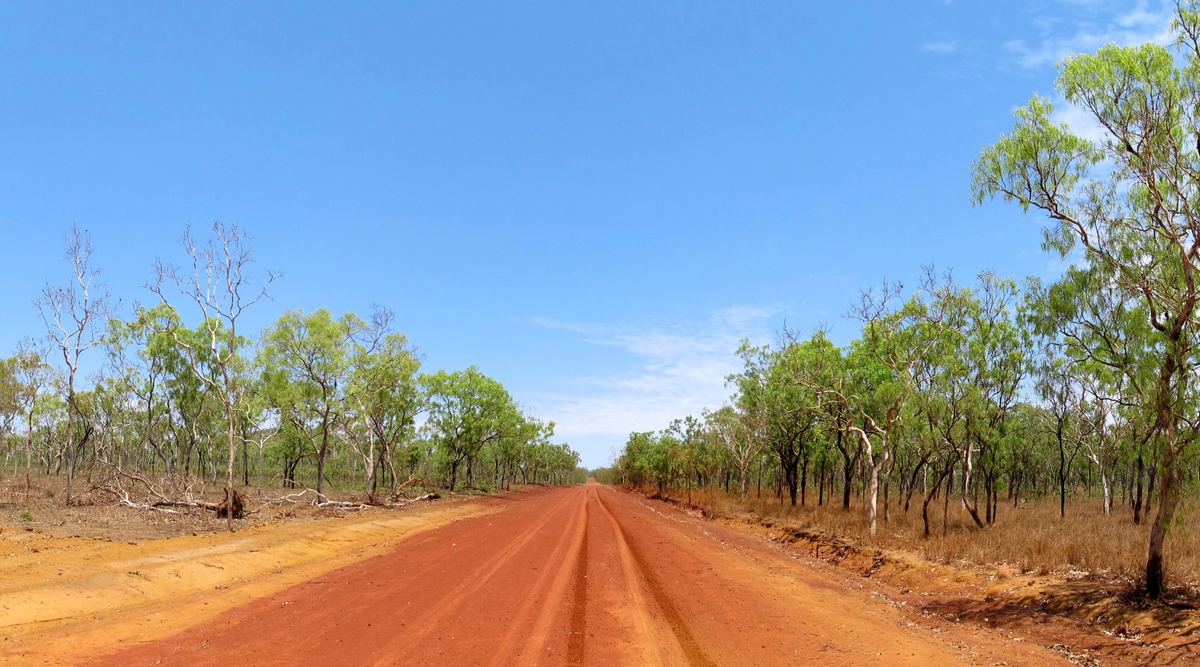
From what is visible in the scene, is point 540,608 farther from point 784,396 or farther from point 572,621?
point 784,396

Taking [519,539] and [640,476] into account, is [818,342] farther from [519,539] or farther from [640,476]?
[640,476]

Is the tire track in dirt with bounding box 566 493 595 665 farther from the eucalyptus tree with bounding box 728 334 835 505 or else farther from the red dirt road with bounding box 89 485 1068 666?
the eucalyptus tree with bounding box 728 334 835 505

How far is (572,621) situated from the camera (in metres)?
9.91

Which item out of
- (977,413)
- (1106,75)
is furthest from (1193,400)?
(977,413)

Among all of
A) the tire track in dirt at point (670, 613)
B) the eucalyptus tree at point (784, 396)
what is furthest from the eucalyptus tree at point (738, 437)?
the tire track in dirt at point (670, 613)

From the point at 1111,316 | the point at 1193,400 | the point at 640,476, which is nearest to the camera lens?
the point at 1193,400

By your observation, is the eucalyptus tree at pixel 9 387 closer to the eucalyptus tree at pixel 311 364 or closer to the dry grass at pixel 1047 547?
the eucalyptus tree at pixel 311 364

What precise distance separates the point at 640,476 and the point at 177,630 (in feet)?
312

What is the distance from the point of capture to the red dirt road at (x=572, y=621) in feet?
26.7

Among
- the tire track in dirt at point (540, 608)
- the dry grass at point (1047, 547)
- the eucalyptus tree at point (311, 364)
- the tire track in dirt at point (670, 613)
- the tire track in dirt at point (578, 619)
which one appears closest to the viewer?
the tire track in dirt at point (540, 608)

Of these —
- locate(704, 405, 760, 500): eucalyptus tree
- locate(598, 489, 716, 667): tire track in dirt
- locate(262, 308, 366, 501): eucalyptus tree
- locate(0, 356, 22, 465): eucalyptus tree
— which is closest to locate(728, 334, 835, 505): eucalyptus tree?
locate(704, 405, 760, 500): eucalyptus tree

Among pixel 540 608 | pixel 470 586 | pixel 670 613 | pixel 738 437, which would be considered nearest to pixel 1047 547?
pixel 670 613

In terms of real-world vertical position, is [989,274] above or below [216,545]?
above

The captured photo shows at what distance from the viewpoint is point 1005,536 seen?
56.9ft
